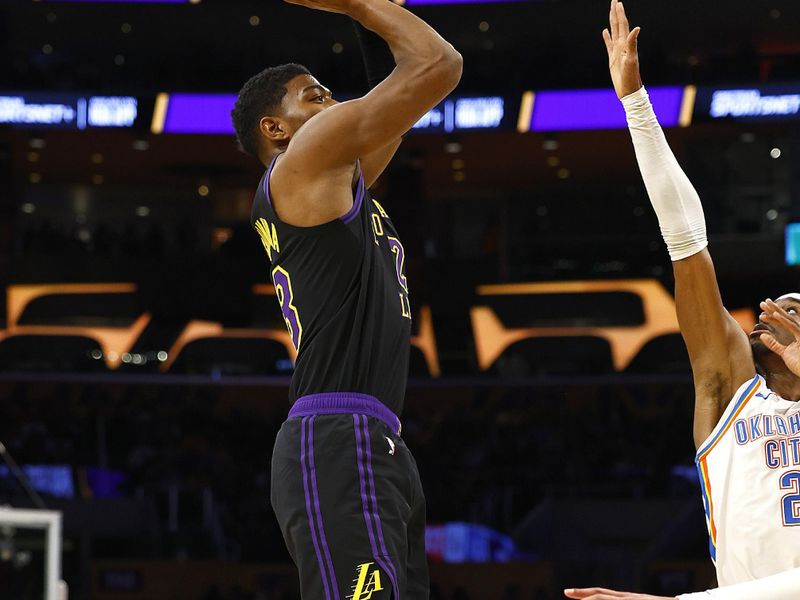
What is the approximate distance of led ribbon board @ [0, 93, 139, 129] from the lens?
666 inches

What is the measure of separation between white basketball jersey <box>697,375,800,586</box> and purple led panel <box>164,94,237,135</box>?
14361 mm

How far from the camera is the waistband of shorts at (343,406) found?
125 inches

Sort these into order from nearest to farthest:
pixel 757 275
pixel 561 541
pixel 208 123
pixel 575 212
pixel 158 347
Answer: pixel 561 541 → pixel 208 123 → pixel 757 275 → pixel 158 347 → pixel 575 212

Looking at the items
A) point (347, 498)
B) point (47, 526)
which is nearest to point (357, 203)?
point (347, 498)

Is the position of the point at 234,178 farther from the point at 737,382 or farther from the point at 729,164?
the point at 737,382

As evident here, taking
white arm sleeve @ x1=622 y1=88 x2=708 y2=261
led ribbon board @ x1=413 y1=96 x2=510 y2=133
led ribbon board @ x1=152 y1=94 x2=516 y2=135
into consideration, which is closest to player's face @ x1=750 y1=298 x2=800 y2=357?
white arm sleeve @ x1=622 y1=88 x2=708 y2=261

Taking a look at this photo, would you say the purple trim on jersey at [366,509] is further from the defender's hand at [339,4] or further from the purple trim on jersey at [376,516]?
the defender's hand at [339,4]

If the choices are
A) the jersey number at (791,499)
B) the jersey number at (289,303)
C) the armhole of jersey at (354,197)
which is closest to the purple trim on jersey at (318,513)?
the jersey number at (289,303)

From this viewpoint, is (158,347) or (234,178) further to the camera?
(234,178)

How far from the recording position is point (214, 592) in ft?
47.6

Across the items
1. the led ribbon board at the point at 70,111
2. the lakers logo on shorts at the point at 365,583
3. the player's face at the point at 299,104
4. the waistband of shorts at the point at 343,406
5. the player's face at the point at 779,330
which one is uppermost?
the led ribbon board at the point at 70,111

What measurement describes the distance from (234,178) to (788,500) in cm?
1968

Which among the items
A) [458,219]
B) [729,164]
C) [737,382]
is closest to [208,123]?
[458,219]

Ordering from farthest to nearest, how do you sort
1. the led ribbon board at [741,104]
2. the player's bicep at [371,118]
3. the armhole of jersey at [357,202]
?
the led ribbon board at [741,104] → the armhole of jersey at [357,202] → the player's bicep at [371,118]
